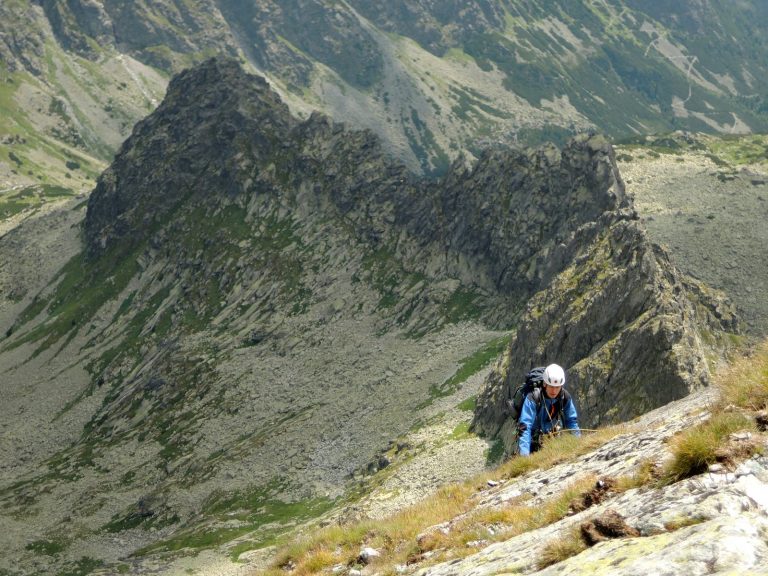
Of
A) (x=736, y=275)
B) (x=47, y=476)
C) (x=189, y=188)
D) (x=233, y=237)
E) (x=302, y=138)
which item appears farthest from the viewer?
(x=189, y=188)

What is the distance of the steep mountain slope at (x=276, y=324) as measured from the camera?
299 feet

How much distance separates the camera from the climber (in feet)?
71.7

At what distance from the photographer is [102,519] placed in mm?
99438

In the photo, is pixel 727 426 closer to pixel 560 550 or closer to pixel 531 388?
pixel 560 550

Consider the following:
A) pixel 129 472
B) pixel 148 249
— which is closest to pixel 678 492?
pixel 129 472

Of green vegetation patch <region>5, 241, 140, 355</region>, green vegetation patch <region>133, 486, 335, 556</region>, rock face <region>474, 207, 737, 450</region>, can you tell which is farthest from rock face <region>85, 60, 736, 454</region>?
green vegetation patch <region>133, 486, 335, 556</region>

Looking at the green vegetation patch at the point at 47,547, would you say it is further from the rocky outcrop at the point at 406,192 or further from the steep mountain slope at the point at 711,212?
the steep mountain slope at the point at 711,212

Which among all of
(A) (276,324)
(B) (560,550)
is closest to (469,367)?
(A) (276,324)

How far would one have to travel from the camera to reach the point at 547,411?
74.9ft

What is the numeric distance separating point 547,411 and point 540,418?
51 cm

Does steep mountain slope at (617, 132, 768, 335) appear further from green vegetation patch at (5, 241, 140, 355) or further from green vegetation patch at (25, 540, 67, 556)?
green vegetation patch at (5, 241, 140, 355)

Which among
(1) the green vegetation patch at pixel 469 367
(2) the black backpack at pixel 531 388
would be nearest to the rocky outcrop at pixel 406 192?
(1) the green vegetation patch at pixel 469 367

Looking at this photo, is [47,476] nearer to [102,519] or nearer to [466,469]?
[102,519]

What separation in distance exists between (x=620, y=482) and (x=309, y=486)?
75.4 m
